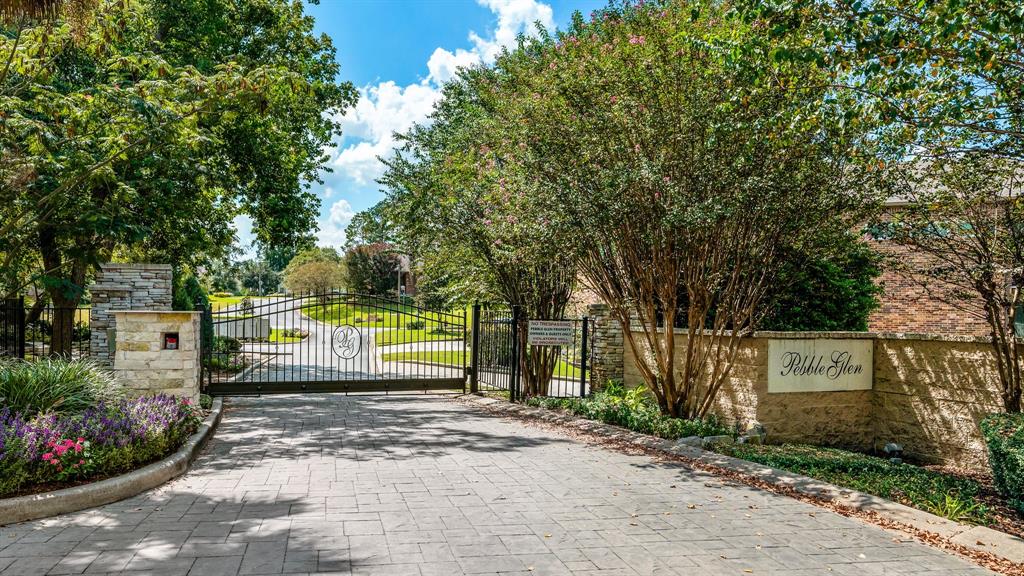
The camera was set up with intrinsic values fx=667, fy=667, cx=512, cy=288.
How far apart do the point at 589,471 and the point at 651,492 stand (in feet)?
3.03

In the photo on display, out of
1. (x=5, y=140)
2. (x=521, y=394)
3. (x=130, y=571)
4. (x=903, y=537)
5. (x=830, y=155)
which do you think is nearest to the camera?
(x=130, y=571)

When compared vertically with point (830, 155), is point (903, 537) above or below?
below

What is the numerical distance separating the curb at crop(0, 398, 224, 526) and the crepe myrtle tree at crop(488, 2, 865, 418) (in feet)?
16.7

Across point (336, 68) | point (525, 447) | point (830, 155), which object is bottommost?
point (525, 447)

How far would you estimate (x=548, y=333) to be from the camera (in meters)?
11.2

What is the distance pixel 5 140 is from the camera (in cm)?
928

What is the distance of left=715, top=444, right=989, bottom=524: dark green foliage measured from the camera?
555cm

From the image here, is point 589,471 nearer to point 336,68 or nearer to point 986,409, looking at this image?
point 986,409

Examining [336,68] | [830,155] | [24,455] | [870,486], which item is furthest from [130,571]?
[336,68]

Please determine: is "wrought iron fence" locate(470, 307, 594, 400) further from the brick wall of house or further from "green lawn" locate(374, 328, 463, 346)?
the brick wall of house

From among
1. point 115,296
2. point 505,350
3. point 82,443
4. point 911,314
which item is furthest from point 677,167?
point 911,314

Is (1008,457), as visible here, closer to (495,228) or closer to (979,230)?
(979,230)

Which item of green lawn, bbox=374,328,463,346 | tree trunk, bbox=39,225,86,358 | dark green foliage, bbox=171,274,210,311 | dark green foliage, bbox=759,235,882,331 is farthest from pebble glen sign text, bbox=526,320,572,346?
dark green foliage, bbox=171,274,210,311

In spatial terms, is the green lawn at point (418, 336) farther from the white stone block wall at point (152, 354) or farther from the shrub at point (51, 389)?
the shrub at point (51, 389)
